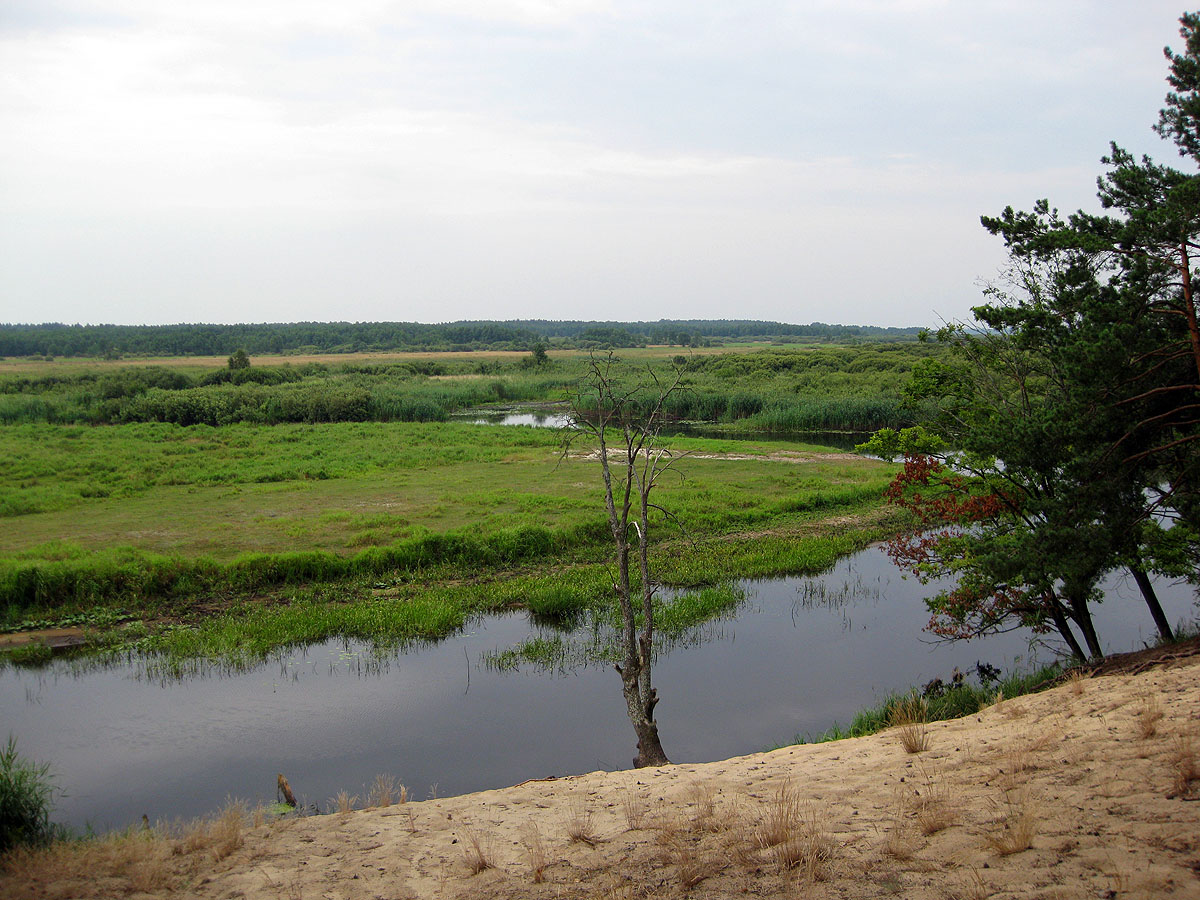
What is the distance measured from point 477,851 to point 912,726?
17.1 feet

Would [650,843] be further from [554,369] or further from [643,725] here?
[554,369]

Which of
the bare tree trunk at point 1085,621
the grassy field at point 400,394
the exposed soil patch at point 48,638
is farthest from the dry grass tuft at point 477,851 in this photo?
the grassy field at point 400,394

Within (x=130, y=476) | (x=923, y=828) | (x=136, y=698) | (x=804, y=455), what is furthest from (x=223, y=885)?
(x=804, y=455)

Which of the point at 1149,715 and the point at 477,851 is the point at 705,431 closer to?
the point at 1149,715

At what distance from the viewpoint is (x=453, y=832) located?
307 inches

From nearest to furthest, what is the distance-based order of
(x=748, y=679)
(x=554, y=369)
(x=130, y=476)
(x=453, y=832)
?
(x=453, y=832)
(x=748, y=679)
(x=130, y=476)
(x=554, y=369)

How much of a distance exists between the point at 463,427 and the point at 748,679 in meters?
37.0

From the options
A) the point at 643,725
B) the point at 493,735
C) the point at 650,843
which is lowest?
the point at 493,735

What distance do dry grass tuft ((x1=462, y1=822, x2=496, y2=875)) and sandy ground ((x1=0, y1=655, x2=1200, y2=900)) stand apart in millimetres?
24

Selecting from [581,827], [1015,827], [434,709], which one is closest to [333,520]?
[434,709]

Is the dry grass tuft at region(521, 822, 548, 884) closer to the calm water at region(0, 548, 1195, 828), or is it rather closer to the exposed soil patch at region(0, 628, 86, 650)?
the calm water at region(0, 548, 1195, 828)

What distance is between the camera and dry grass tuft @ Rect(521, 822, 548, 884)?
648 cm

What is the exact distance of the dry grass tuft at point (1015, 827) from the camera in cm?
572

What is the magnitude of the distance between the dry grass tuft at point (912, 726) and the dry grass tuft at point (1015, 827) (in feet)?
6.92
